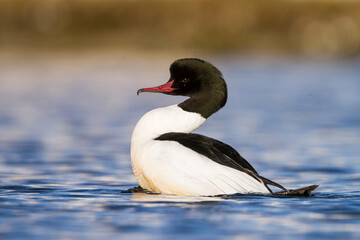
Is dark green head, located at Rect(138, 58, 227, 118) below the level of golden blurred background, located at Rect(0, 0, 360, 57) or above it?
below

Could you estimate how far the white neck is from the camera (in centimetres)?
790

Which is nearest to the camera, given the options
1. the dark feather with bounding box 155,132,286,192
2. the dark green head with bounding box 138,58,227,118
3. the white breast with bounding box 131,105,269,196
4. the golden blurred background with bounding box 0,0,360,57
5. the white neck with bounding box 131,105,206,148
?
the white breast with bounding box 131,105,269,196

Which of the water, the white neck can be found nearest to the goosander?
the white neck

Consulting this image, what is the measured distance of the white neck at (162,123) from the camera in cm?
790

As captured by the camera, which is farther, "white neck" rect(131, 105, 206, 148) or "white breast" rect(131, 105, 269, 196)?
"white neck" rect(131, 105, 206, 148)

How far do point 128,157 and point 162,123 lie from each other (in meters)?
3.52

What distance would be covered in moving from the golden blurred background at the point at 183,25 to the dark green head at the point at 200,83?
80.4ft

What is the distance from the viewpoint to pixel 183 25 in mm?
35844

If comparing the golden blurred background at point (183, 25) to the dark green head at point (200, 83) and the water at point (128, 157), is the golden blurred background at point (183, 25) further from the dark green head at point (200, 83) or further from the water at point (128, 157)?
the dark green head at point (200, 83)

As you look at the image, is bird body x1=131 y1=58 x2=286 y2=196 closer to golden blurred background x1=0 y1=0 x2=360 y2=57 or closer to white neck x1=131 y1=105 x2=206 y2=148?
white neck x1=131 y1=105 x2=206 y2=148

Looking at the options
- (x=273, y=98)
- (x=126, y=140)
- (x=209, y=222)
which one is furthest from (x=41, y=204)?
(x=273, y=98)

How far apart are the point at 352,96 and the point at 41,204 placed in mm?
12890

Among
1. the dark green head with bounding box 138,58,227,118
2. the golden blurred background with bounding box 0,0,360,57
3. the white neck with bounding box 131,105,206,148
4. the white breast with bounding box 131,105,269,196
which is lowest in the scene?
the white breast with bounding box 131,105,269,196

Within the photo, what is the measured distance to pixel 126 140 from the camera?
1309 cm
